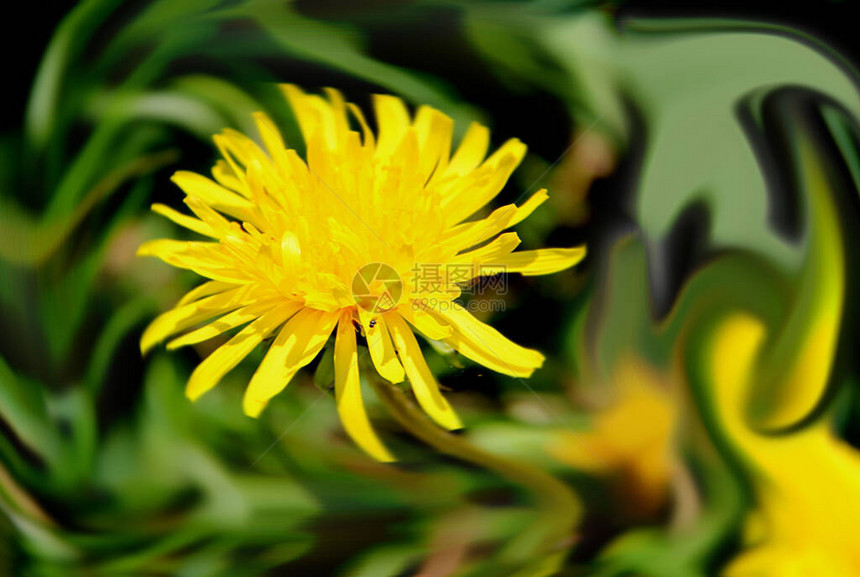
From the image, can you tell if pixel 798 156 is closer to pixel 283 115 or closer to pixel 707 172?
pixel 707 172

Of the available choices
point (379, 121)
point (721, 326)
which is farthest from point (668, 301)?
point (379, 121)

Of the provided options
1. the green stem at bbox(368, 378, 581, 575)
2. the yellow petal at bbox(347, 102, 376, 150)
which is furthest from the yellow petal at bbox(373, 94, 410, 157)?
the green stem at bbox(368, 378, 581, 575)

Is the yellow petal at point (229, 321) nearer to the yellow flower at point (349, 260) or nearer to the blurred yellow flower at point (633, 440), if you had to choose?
the yellow flower at point (349, 260)

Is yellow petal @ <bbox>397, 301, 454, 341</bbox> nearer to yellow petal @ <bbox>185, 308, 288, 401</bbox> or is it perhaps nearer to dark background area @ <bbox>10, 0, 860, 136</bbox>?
yellow petal @ <bbox>185, 308, 288, 401</bbox>

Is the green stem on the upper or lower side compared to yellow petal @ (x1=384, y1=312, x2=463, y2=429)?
lower

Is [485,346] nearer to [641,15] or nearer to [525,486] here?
[525,486]

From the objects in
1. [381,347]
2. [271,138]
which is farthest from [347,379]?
[271,138]
